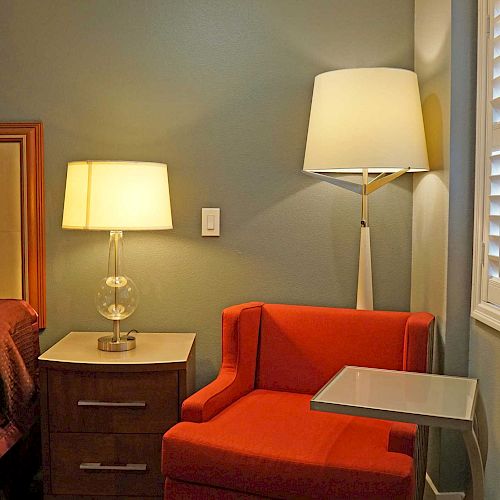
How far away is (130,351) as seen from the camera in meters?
2.69

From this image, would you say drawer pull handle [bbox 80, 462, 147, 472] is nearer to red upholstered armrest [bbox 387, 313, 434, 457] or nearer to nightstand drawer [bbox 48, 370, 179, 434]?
nightstand drawer [bbox 48, 370, 179, 434]

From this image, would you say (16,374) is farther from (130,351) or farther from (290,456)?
(290,456)

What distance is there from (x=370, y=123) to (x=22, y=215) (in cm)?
147

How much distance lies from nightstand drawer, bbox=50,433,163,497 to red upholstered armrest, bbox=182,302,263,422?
296 mm

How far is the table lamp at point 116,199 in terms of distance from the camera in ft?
8.46

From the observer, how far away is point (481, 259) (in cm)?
240

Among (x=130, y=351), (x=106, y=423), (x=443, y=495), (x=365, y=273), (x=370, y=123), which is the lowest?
(x=443, y=495)

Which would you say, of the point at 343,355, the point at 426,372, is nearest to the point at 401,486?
the point at 426,372

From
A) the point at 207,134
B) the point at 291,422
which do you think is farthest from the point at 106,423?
the point at 207,134

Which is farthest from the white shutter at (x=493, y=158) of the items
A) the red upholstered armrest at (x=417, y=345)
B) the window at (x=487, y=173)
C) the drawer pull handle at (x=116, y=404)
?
the drawer pull handle at (x=116, y=404)

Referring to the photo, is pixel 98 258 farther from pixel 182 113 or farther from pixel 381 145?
pixel 381 145

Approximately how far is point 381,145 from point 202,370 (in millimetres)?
1240

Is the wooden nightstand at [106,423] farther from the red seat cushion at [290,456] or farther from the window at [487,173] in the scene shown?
the window at [487,173]

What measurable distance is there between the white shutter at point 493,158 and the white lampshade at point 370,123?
0.93ft
